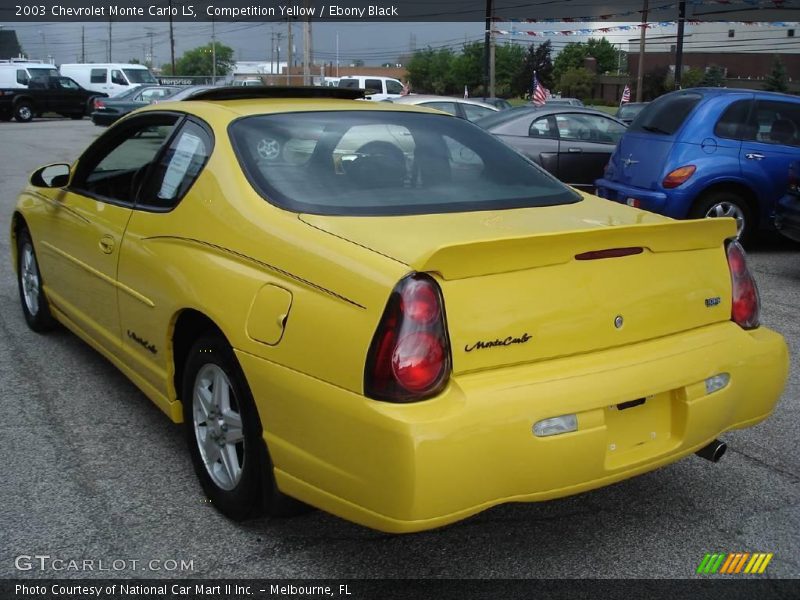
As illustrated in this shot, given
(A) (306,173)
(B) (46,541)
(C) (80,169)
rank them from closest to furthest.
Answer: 1. (B) (46,541)
2. (A) (306,173)
3. (C) (80,169)

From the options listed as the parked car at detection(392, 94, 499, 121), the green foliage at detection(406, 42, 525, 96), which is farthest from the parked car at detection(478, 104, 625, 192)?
the green foliage at detection(406, 42, 525, 96)

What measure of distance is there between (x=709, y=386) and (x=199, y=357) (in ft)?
6.02

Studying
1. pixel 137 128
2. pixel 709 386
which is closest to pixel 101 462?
pixel 137 128

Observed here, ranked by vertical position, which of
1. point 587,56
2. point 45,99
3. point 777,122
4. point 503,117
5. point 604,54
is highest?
point 604,54

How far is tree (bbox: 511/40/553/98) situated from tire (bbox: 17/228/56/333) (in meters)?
112

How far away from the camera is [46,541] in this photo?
10.2 ft

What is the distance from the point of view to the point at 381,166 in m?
3.60

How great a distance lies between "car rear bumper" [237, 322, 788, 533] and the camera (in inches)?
97.8

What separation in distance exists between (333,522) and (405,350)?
1062 mm

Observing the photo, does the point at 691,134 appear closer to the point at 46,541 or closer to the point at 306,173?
the point at 306,173

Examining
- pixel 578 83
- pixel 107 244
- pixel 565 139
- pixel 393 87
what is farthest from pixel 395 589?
pixel 578 83

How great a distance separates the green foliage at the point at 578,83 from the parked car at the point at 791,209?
9868 cm

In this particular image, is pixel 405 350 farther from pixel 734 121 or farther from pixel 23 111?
pixel 23 111

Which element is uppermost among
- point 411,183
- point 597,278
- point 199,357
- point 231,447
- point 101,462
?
point 411,183
